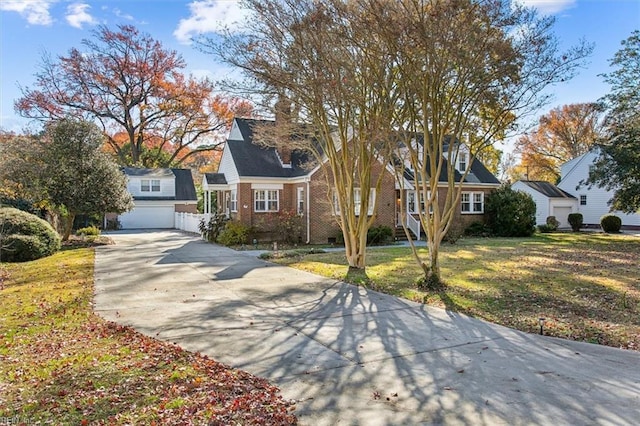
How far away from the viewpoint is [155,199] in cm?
3541

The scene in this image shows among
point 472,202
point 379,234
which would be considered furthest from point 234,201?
point 472,202

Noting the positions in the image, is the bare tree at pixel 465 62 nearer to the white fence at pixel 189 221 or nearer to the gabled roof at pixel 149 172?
the white fence at pixel 189 221

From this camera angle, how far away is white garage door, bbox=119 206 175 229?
114ft

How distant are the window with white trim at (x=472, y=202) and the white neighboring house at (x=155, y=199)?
74.6 feet

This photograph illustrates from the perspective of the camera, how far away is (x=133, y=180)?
35375 millimetres

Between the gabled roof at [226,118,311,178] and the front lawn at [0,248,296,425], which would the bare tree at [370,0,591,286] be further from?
the gabled roof at [226,118,311,178]

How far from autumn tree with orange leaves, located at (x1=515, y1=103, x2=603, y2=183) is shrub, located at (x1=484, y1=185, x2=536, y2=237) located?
2093 centimetres

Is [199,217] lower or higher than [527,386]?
higher

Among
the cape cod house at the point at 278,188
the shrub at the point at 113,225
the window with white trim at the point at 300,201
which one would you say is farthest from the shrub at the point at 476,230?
the shrub at the point at 113,225

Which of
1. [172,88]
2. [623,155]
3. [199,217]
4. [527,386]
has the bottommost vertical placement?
[527,386]

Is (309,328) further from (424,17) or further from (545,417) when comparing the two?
(424,17)

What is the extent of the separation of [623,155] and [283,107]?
17.7m

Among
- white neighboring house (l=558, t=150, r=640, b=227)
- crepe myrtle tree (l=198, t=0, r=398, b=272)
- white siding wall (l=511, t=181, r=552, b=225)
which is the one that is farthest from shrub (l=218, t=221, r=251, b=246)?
white neighboring house (l=558, t=150, r=640, b=227)

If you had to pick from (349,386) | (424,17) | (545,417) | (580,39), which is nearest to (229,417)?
(349,386)
